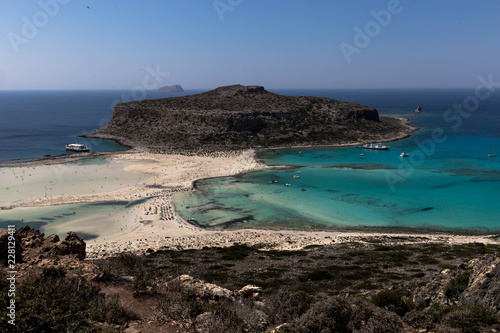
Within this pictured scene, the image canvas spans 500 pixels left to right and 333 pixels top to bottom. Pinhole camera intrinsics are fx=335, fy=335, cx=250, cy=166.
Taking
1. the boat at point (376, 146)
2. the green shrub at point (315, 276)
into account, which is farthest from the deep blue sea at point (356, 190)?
the green shrub at point (315, 276)

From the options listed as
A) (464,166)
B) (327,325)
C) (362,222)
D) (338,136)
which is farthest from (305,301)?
(338,136)

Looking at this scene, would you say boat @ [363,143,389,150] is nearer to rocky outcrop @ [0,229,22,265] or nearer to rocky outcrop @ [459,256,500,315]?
rocky outcrop @ [459,256,500,315]

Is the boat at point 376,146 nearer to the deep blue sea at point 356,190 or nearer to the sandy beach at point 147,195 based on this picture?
the deep blue sea at point 356,190

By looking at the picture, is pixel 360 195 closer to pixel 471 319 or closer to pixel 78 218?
pixel 78 218

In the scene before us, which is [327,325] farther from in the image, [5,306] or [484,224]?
[484,224]

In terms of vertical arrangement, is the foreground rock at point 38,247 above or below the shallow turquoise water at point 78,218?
above

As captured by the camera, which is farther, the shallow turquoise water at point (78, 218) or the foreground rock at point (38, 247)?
the shallow turquoise water at point (78, 218)
